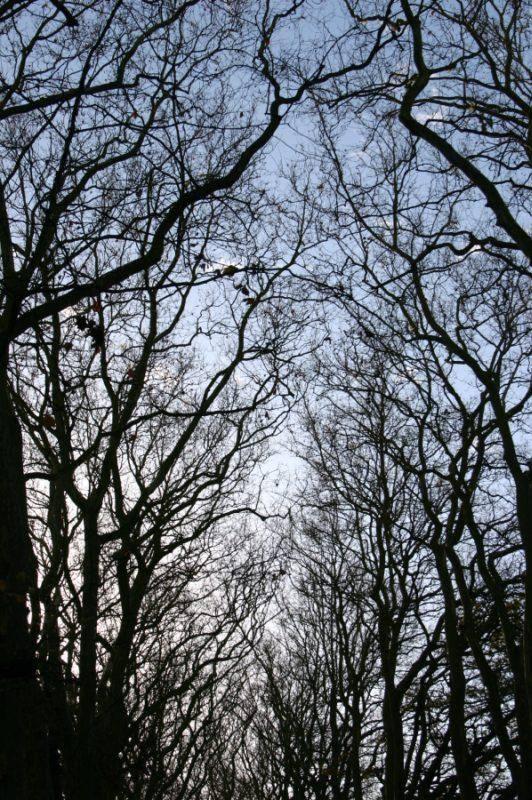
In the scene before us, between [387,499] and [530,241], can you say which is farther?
[387,499]

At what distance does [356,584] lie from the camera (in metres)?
13.2

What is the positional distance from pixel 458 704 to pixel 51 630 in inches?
195

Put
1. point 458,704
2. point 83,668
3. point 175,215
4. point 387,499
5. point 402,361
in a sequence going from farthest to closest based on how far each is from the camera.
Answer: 1. point 387,499
2. point 402,361
3. point 458,704
4. point 83,668
5. point 175,215

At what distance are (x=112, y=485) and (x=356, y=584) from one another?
17.7 ft

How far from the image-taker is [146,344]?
30.7 feet

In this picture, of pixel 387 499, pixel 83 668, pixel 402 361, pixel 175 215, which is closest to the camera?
pixel 175 215

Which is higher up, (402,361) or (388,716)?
(402,361)

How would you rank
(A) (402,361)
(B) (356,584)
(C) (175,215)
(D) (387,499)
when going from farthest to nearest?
1. (B) (356,584)
2. (D) (387,499)
3. (A) (402,361)
4. (C) (175,215)

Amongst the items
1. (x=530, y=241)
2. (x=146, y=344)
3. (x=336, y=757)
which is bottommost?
(x=336, y=757)

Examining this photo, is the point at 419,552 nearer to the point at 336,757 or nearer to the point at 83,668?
the point at 336,757

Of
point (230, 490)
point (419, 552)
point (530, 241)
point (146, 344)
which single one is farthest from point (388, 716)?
point (530, 241)

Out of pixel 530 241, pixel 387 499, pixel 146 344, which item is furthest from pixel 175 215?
pixel 387 499

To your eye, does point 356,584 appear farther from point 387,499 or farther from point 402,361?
point 402,361

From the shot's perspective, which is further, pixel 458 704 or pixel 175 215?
Result: pixel 458 704
